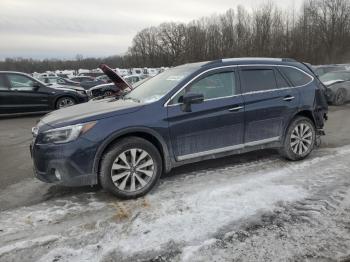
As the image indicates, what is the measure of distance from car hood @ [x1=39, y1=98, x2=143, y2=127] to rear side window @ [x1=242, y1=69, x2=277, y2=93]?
1713 mm

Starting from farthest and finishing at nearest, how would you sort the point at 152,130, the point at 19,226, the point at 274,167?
the point at 274,167 → the point at 152,130 → the point at 19,226

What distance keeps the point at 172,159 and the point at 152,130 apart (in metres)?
0.51

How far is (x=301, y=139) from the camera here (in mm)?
6305

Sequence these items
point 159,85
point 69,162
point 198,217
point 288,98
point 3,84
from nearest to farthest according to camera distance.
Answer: point 198,217 < point 69,162 < point 159,85 < point 288,98 < point 3,84

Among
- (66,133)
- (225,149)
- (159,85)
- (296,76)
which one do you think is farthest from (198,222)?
(296,76)

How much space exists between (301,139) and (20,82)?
10.0 m

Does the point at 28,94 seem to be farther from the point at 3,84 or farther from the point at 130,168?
the point at 130,168

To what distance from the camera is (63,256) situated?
3559 millimetres

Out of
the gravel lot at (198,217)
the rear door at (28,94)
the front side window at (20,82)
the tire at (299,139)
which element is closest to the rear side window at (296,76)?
the tire at (299,139)

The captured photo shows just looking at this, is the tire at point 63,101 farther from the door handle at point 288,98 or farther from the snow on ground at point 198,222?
the door handle at point 288,98

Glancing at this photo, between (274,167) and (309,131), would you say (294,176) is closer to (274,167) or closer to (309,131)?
(274,167)

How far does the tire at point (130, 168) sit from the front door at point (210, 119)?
41 centimetres

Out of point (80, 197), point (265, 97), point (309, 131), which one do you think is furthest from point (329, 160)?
point (80, 197)

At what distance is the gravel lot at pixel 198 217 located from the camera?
358cm
